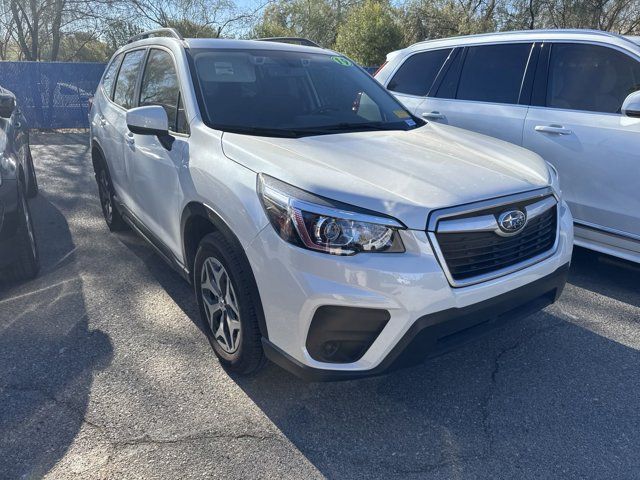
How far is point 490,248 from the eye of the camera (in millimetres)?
2441

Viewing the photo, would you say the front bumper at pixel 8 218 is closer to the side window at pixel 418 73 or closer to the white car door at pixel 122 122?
the white car door at pixel 122 122

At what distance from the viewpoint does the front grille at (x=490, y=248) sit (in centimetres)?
232

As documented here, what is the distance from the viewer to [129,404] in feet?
8.96

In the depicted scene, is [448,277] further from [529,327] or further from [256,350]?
[529,327]

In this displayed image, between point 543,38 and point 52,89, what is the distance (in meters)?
10.9

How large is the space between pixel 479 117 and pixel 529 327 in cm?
213

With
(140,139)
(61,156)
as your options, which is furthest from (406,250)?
(61,156)

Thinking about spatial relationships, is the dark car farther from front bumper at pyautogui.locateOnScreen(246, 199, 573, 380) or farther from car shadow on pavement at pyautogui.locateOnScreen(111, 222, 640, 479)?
front bumper at pyautogui.locateOnScreen(246, 199, 573, 380)

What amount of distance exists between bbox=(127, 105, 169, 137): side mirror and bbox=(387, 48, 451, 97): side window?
121 inches

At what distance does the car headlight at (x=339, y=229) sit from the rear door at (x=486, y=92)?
108 inches

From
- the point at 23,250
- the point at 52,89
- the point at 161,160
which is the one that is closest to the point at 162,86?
the point at 161,160

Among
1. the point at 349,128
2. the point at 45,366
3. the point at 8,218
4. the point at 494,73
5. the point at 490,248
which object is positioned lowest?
the point at 45,366

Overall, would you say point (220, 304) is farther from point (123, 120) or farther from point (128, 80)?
point (128, 80)

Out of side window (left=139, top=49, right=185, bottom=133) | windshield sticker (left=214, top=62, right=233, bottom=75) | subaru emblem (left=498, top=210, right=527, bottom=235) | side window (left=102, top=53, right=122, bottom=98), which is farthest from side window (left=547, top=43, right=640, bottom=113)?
side window (left=102, top=53, right=122, bottom=98)
